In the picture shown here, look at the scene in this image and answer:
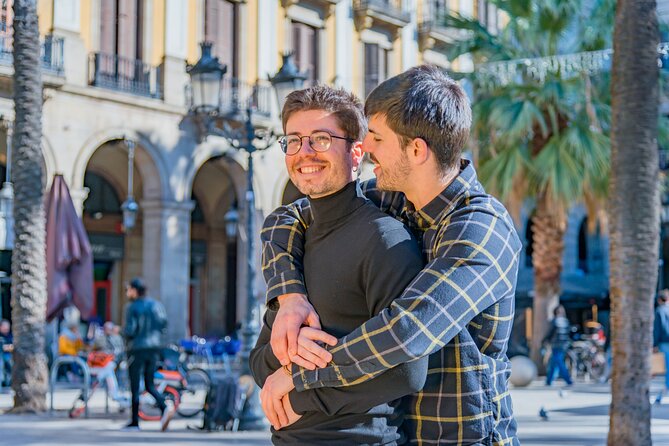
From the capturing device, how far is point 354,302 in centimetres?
234

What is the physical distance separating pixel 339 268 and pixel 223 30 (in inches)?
919

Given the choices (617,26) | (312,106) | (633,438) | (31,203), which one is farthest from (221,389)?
(312,106)

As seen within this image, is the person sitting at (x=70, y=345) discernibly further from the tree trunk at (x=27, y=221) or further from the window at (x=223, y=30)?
the window at (x=223, y=30)

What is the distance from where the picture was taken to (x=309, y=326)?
7.58ft

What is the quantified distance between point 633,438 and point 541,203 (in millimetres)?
13342

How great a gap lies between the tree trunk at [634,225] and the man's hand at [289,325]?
5847mm

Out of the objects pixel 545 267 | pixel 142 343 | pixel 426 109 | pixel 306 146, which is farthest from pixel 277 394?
pixel 545 267

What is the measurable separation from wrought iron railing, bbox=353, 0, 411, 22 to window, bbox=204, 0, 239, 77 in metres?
4.45

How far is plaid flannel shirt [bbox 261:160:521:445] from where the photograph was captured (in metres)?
2.15

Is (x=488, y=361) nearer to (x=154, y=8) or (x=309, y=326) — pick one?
(x=309, y=326)

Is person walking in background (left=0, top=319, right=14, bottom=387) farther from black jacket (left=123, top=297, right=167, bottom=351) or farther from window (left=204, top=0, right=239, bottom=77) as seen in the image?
window (left=204, top=0, right=239, bottom=77)

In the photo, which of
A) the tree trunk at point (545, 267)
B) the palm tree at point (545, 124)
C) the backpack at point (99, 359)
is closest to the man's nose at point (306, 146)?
the backpack at point (99, 359)

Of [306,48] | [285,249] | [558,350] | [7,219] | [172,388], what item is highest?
[306,48]

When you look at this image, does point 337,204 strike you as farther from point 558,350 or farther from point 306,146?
point 558,350
